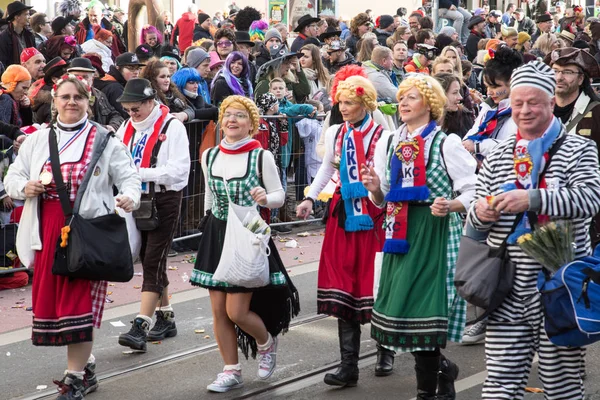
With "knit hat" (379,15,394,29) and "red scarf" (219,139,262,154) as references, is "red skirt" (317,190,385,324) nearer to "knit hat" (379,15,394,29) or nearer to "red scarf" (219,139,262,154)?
"red scarf" (219,139,262,154)

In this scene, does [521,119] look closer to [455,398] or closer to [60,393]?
[455,398]

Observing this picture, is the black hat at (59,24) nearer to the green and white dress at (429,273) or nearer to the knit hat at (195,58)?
the knit hat at (195,58)

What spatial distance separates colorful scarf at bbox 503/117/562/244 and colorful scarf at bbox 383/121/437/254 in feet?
3.45

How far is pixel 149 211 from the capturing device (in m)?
7.35

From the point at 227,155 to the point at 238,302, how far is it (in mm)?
946

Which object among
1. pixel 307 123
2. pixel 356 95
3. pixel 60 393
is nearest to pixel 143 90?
pixel 356 95

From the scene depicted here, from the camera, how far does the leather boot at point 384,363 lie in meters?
6.79

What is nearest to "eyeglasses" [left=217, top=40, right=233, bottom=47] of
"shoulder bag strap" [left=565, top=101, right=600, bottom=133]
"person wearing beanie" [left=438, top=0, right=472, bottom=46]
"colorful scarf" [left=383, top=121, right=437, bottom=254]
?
"shoulder bag strap" [left=565, top=101, right=600, bottom=133]

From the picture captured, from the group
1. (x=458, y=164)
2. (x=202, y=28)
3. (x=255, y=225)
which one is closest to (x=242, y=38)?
(x=202, y=28)

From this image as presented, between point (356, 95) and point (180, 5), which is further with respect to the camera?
point (180, 5)

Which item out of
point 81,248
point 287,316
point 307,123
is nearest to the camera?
point 81,248

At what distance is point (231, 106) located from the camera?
6.55m

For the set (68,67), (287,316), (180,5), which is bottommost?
(287,316)

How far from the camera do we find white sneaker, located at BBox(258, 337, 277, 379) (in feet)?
21.7
